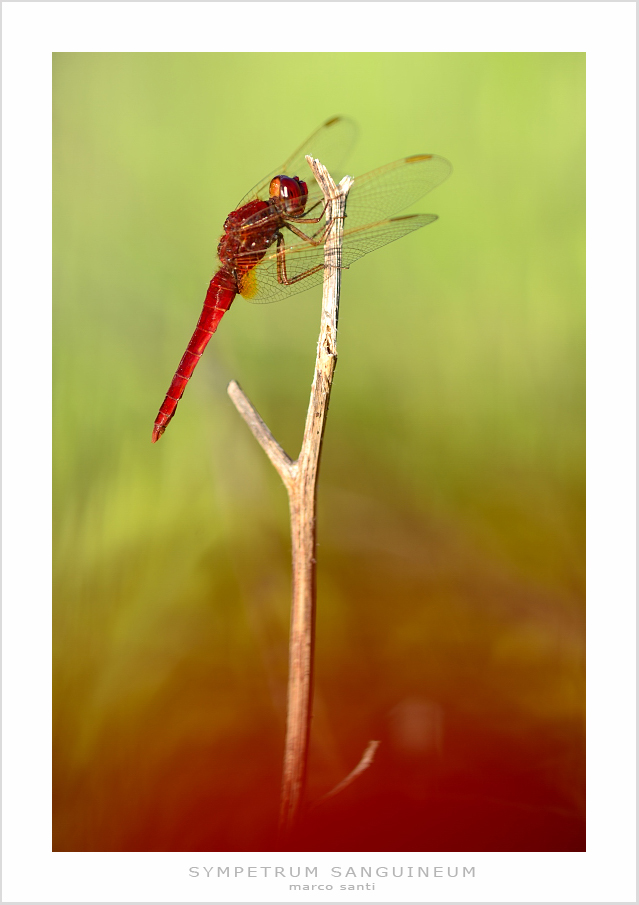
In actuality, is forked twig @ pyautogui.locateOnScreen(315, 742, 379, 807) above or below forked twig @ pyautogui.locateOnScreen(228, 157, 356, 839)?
below

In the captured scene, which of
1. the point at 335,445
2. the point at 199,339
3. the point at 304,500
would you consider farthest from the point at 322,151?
the point at 304,500

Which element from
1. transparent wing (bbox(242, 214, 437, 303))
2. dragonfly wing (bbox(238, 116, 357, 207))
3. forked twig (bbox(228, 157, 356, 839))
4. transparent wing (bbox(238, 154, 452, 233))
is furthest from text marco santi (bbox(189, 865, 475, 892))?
dragonfly wing (bbox(238, 116, 357, 207))

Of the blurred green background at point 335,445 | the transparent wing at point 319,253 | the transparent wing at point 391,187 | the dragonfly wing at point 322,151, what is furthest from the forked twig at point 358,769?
the dragonfly wing at point 322,151

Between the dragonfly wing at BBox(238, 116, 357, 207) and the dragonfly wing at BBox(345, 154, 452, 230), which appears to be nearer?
the dragonfly wing at BBox(345, 154, 452, 230)

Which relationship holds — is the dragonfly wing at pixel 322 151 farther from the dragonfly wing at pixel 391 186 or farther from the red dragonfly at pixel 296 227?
the dragonfly wing at pixel 391 186

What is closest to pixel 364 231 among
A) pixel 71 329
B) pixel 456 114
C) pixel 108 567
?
pixel 456 114

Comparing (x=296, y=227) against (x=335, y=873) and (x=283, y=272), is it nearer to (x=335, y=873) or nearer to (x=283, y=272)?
(x=283, y=272)

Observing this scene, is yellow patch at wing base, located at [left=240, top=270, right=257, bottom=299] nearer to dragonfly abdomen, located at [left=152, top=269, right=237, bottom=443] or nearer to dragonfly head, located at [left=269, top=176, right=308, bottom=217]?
dragonfly abdomen, located at [left=152, top=269, right=237, bottom=443]

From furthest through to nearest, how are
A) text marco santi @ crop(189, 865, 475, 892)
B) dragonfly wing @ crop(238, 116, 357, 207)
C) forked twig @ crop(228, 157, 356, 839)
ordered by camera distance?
dragonfly wing @ crop(238, 116, 357, 207) < text marco santi @ crop(189, 865, 475, 892) < forked twig @ crop(228, 157, 356, 839)
